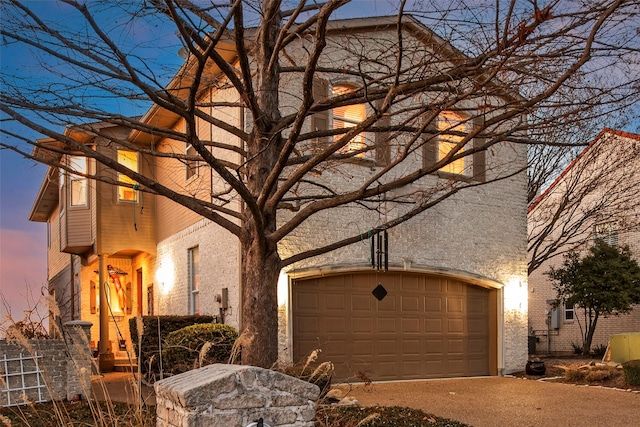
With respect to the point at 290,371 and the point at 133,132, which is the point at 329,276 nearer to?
the point at 290,371

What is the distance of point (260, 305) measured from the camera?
816 cm

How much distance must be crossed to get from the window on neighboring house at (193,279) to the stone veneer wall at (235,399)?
9818 mm

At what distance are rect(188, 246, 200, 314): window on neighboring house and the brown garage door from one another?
2.99 meters

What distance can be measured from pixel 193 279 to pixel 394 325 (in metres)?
4.78

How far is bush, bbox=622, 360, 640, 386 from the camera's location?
12.6m

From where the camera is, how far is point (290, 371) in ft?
26.8

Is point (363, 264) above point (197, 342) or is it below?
Answer: above

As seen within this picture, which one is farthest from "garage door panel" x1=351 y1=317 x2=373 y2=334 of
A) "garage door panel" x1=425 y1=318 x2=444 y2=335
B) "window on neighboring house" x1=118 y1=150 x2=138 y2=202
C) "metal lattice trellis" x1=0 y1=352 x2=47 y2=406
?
"window on neighboring house" x1=118 y1=150 x2=138 y2=202

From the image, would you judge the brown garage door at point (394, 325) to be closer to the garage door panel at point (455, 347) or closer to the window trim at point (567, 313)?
the garage door panel at point (455, 347)

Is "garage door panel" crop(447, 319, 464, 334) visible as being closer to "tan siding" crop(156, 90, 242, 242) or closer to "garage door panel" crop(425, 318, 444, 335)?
"garage door panel" crop(425, 318, 444, 335)

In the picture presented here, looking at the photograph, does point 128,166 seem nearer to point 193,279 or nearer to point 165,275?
point 165,275

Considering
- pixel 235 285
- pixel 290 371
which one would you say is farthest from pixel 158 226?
pixel 290 371

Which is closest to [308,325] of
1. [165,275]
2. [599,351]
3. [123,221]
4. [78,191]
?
[165,275]

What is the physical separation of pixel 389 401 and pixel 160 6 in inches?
284
